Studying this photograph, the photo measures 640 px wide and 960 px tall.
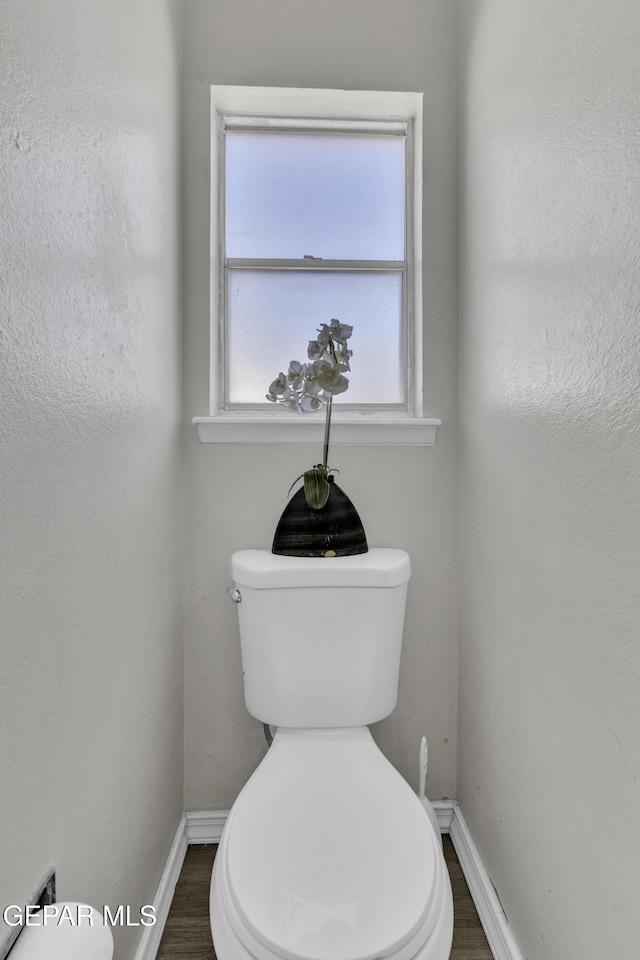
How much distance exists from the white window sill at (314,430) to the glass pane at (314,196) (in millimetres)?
477

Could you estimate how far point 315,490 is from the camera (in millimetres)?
1263

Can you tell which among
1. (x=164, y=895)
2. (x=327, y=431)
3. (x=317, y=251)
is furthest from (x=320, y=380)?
(x=164, y=895)

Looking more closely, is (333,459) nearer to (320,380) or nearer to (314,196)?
(320,380)

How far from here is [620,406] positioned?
700 mm

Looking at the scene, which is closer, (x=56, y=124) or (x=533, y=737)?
(x=56, y=124)

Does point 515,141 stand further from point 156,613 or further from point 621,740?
point 156,613

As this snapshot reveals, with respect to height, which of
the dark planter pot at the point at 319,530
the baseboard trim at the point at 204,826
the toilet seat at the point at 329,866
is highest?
the dark planter pot at the point at 319,530

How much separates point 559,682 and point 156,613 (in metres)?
0.76

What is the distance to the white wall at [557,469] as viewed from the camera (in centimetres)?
70

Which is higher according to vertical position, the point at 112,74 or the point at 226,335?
the point at 112,74

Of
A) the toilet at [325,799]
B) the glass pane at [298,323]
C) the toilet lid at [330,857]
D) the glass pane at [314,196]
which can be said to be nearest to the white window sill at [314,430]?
the glass pane at [298,323]

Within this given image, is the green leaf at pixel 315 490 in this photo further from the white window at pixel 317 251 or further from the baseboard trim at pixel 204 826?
the baseboard trim at pixel 204 826

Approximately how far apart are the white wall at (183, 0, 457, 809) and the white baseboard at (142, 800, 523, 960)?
47mm

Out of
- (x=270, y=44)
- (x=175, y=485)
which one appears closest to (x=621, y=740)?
(x=175, y=485)
